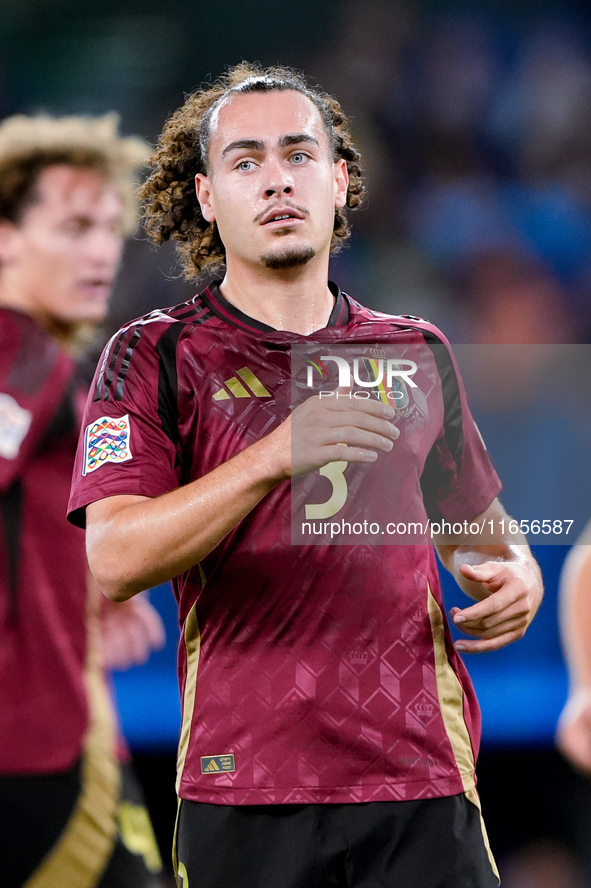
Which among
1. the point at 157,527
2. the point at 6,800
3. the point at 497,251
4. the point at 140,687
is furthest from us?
the point at 497,251

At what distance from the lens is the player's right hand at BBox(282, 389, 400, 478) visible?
3.74ft

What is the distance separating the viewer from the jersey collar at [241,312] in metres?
1.50

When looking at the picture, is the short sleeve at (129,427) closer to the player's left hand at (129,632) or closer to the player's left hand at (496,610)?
the player's left hand at (496,610)

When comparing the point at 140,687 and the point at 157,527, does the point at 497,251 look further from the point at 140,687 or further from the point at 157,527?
the point at 157,527

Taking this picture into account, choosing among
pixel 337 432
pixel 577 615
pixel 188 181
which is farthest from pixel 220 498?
pixel 577 615

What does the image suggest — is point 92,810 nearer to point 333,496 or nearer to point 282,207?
point 333,496

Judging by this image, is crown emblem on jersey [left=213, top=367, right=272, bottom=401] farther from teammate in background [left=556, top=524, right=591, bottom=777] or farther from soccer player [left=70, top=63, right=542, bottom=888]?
teammate in background [left=556, top=524, right=591, bottom=777]

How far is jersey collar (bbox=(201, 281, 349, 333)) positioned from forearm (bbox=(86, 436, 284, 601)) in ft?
1.19

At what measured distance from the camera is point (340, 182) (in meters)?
1.74

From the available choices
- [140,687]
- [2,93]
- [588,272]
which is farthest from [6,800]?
[588,272]

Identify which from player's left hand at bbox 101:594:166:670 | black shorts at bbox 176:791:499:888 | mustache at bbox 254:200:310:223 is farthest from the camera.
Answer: player's left hand at bbox 101:594:166:670

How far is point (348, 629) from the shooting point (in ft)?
4.38

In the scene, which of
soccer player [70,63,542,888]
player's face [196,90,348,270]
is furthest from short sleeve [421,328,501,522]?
player's face [196,90,348,270]

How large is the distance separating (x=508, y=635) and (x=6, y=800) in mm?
1486
